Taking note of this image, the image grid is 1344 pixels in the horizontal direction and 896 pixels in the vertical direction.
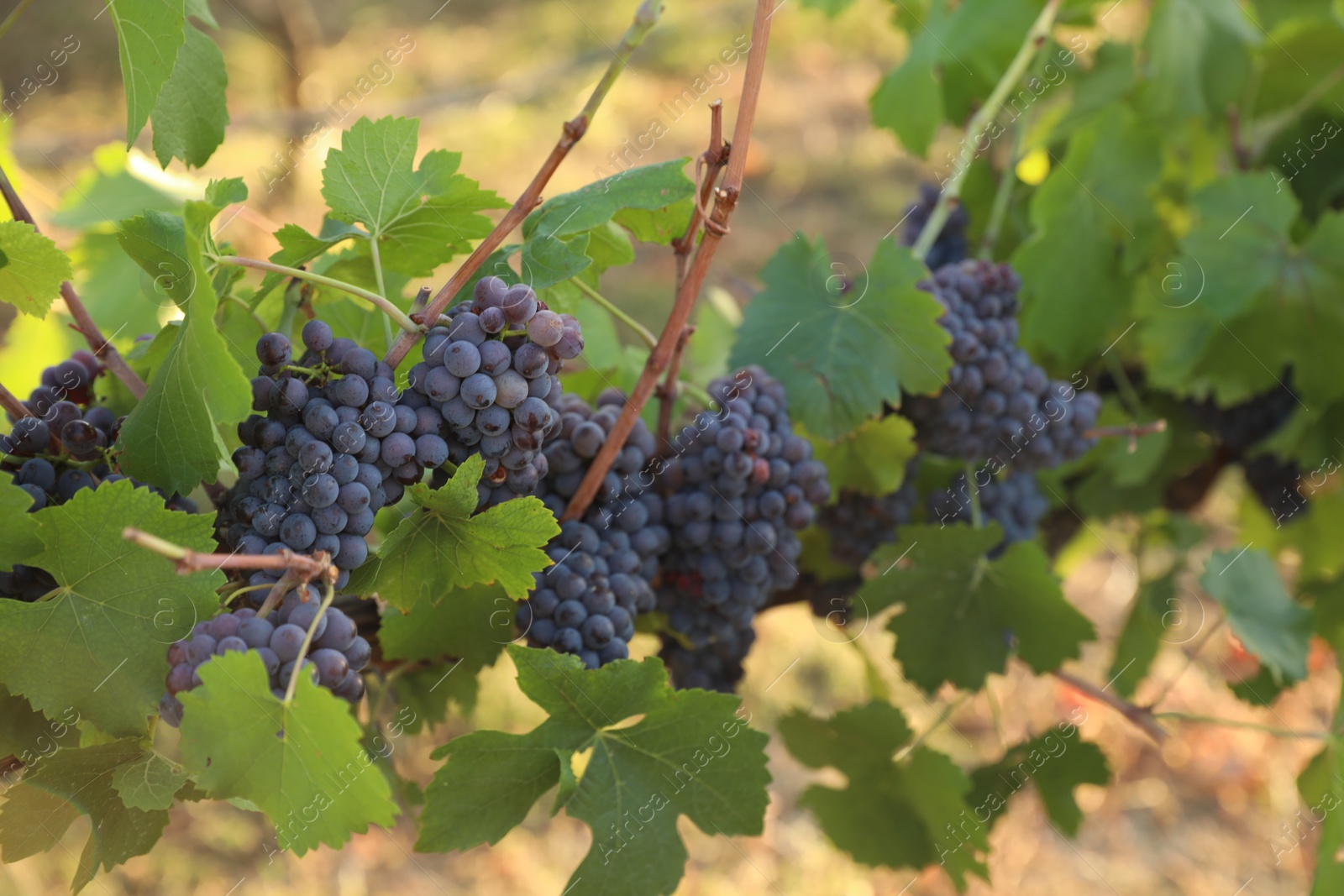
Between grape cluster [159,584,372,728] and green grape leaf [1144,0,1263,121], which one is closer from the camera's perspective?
grape cluster [159,584,372,728]

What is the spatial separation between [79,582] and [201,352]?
14 cm

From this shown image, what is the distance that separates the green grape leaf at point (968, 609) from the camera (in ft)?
2.75

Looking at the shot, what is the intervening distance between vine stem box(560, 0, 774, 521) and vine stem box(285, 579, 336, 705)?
0.65 ft

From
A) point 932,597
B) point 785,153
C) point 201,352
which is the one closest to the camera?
point 201,352

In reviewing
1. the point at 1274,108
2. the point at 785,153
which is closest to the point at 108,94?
the point at 785,153

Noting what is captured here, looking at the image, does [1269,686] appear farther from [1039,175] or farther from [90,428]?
[90,428]

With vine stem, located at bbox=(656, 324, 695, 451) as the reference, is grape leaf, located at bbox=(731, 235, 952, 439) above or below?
above

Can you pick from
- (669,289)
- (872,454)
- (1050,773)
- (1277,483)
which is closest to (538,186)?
(872,454)

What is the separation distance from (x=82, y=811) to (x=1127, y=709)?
2.71 ft

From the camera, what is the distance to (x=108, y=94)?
4410 mm

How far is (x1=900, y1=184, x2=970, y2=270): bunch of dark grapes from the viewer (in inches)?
41.4

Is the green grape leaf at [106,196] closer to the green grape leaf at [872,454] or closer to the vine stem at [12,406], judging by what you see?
the vine stem at [12,406]

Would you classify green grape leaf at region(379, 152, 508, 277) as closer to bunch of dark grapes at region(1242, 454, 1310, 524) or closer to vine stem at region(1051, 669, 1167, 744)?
vine stem at region(1051, 669, 1167, 744)

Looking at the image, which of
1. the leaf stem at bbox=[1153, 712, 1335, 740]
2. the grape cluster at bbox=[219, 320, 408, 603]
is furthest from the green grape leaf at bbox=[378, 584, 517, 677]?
the leaf stem at bbox=[1153, 712, 1335, 740]
